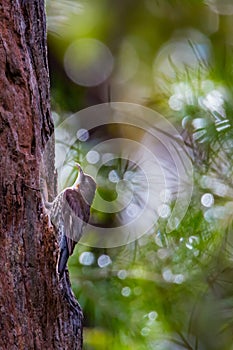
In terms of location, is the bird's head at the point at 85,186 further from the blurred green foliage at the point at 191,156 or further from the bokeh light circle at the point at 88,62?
the bokeh light circle at the point at 88,62

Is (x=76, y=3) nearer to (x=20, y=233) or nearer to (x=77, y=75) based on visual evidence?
(x=77, y=75)

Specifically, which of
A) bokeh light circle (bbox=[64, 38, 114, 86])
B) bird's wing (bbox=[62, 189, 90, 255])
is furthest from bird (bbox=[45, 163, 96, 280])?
bokeh light circle (bbox=[64, 38, 114, 86])

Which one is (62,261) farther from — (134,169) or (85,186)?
(134,169)

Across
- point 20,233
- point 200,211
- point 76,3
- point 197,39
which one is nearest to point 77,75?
point 76,3

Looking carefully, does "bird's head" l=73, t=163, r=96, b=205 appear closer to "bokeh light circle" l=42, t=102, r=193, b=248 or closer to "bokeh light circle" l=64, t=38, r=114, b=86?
"bokeh light circle" l=42, t=102, r=193, b=248

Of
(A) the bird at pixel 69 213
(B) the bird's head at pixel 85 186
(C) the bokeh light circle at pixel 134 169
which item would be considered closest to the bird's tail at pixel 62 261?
(A) the bird at pixel 69 213
